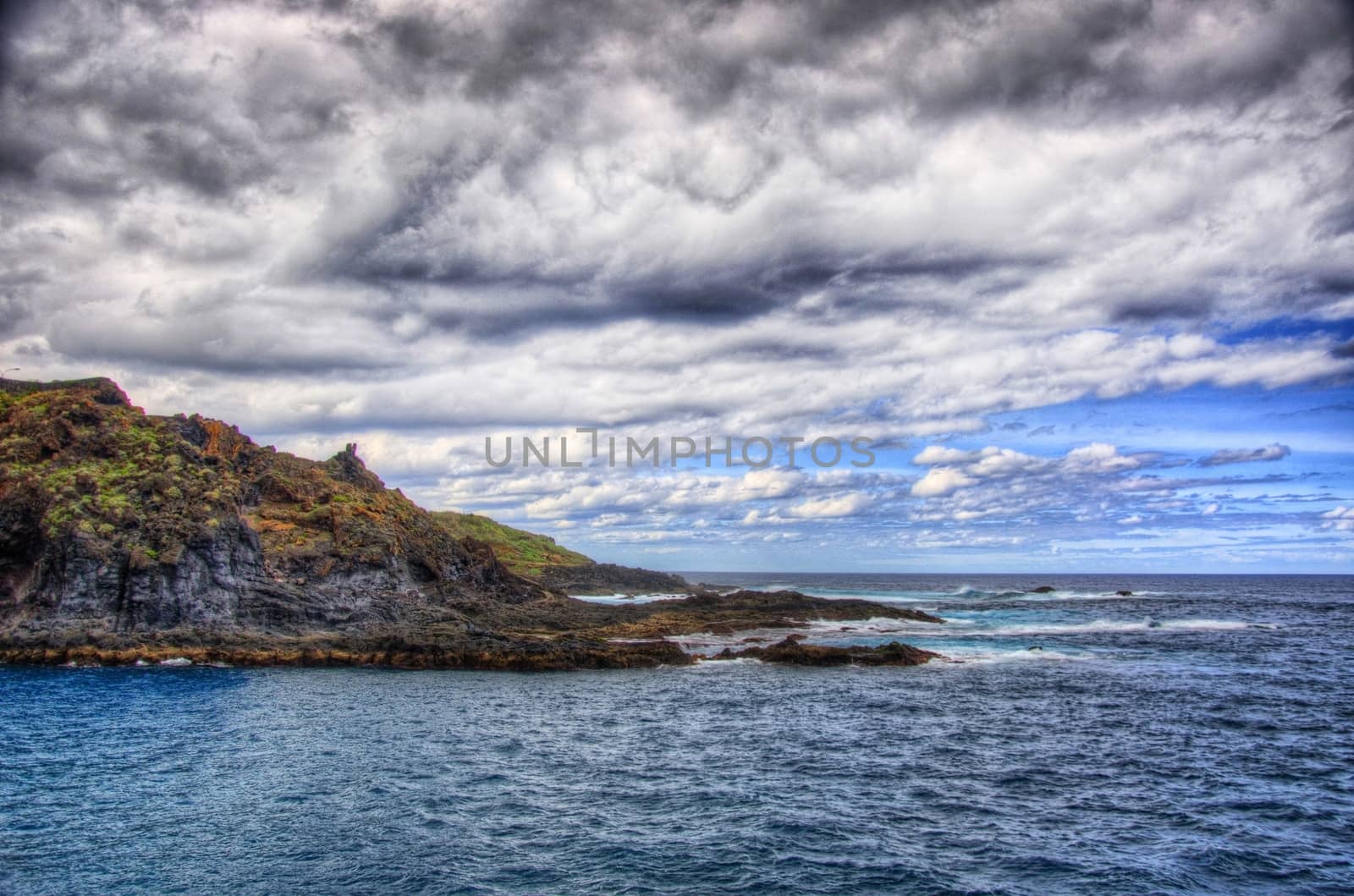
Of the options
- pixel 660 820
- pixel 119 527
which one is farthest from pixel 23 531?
pixel 660 820

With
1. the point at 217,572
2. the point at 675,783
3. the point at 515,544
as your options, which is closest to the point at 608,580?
the point at 515,544

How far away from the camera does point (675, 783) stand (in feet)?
92.0

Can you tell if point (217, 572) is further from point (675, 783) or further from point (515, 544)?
point (515, 544)

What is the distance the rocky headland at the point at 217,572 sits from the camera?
2210 inches

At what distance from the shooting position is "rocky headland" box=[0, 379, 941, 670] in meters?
56.1

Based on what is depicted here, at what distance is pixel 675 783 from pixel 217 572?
48753mm

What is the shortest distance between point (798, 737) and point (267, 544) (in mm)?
54839

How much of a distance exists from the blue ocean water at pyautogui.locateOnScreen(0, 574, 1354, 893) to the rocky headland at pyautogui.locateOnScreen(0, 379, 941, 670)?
573 centimetres

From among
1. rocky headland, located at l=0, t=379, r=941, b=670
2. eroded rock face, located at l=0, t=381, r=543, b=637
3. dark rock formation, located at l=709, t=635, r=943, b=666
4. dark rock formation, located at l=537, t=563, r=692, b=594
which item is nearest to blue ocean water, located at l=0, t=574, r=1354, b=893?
dark rock formation, located at l=709, t=635, r=943, b=666

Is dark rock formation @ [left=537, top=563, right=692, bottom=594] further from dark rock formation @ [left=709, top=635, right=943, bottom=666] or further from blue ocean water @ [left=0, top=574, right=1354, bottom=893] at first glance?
blue ocean water @ [left=0, top=574, right=1354, bottom=893]

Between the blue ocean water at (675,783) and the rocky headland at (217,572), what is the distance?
573cm

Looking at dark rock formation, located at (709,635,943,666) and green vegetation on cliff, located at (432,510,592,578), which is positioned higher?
green vegetation on cliff, located at (432,510,592,578)

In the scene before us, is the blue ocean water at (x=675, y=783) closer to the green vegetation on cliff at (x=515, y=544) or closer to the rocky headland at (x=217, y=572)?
the rocky headland at (x=217, y=572)

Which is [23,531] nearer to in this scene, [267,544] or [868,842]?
[267,544]
